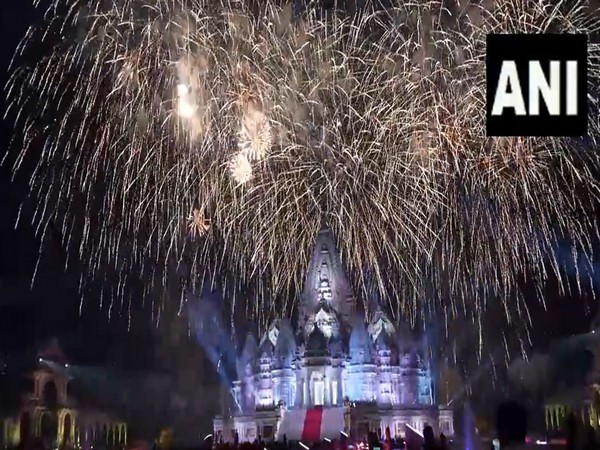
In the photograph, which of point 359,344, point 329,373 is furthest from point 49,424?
point 359,344

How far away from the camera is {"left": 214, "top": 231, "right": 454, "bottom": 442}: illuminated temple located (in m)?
63.8

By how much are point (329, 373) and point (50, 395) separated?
22.0 meters

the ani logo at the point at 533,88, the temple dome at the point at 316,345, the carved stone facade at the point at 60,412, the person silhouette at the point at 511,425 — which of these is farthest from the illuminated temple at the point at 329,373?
the person silhouette at the point at 511,425

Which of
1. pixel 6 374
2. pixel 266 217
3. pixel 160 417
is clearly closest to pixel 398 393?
pixel 160 417

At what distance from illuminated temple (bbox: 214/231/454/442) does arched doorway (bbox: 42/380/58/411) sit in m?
14.5

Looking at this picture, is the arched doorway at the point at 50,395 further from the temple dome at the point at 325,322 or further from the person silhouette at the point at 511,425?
the person silhouette at the point at 511,425

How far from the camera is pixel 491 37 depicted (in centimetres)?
1085

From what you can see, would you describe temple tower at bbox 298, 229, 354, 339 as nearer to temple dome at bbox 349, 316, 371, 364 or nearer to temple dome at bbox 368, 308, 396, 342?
temple dome at bbox 349, 316, 371, 364

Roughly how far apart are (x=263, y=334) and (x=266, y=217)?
159 ft

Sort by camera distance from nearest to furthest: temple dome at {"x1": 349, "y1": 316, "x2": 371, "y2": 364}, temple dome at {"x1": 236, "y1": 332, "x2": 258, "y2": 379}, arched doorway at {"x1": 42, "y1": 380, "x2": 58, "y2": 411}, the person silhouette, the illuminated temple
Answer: the person silhouette < arched doorway at {"x1": 42, "y1": 380, "x2": 58, "y2": 411} < the illuminated temple < temple dome at {"x1": 349, "y1": 316, "x2": 371, "y2": 364} < temple dome at {"x1": 236, "y1": 332, "x2": 258, "y2": 379}

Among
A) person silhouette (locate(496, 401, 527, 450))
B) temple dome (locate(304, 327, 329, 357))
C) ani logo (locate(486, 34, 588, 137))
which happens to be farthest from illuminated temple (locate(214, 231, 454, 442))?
person silhouette (locate(496, 401, 527, 450))

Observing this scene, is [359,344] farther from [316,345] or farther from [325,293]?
[325,293]

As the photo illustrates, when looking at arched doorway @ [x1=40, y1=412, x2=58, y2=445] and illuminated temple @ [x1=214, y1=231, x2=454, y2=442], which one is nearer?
arched doorway @ [x1=40, y1=412, x2=58, y2=445]

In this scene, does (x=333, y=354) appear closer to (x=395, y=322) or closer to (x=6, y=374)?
(x=395, y=322)
